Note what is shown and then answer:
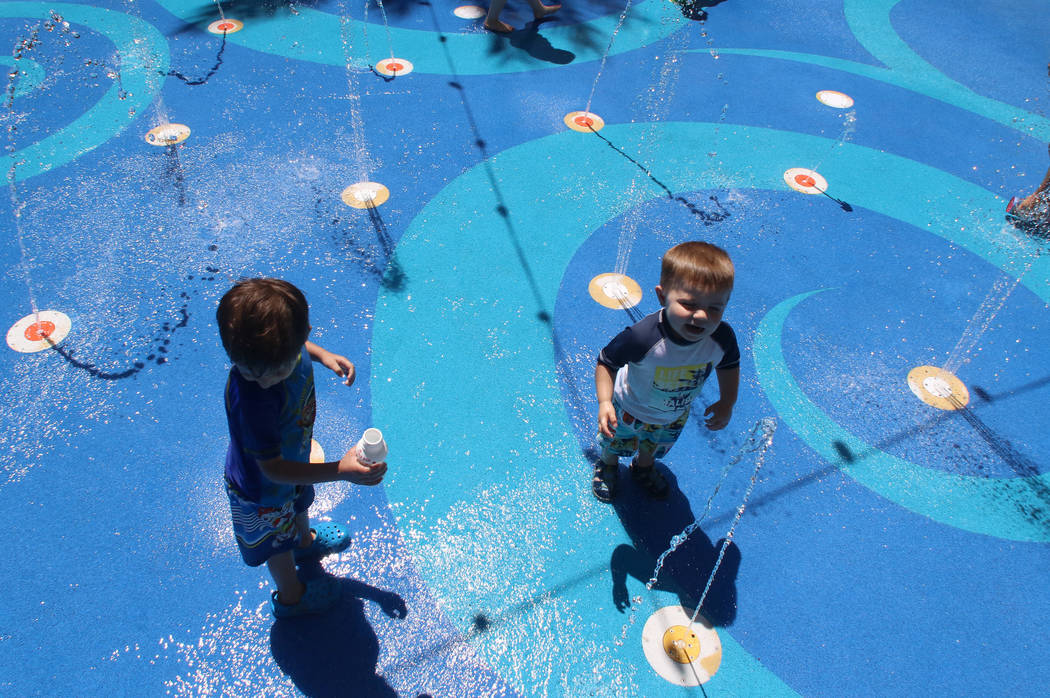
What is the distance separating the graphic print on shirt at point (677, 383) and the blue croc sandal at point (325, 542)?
1.30 metres

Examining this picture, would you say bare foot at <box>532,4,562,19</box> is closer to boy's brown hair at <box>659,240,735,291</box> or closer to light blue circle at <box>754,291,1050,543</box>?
light blue circle at <box>754,291,1050,543</box>

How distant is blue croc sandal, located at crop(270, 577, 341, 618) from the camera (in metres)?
2.11

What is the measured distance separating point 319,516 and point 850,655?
6.67ft

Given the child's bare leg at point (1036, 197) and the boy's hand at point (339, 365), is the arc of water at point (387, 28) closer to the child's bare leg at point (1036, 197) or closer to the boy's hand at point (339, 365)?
the boy's hand at point (339, 365)

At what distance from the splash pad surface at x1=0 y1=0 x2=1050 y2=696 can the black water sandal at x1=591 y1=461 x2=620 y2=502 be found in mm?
51

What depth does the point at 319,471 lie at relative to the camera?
5.18ft

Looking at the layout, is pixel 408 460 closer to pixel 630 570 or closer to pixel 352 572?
pixel 352 572

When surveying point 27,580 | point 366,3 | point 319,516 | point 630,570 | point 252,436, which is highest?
point 252,436

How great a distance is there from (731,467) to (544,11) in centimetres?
532

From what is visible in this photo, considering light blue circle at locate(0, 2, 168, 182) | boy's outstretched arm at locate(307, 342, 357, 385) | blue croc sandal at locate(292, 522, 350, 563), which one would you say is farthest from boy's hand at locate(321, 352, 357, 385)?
light blue circle at locate(0, 2, 168, 182)

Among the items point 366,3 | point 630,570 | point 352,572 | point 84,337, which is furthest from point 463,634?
point 366,3

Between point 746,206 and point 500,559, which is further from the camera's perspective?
point 746,206

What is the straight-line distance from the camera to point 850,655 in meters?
2.18

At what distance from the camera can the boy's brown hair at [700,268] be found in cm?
181
